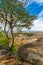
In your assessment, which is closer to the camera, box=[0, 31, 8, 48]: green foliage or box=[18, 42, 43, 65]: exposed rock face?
box=[18, 42, 43, 65]: exposed rock face

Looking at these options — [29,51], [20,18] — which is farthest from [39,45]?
[20,18]

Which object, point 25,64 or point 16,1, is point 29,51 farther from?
point 16,1

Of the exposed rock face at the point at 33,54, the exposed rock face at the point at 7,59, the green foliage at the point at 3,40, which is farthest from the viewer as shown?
the green foliage at the point at 3,40

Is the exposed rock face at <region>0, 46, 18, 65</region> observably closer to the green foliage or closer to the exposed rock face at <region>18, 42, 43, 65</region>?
the exposed rock face at <region>18, 42, 43, 65</region>

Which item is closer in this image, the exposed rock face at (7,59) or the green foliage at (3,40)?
the exposed rock face at (7,59)

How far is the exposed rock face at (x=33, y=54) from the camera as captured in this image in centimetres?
2681

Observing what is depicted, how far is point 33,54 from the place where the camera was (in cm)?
2762

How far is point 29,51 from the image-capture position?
28703mm

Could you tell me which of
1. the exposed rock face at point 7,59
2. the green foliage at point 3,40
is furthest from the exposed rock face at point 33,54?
the green foliage at point 3,40

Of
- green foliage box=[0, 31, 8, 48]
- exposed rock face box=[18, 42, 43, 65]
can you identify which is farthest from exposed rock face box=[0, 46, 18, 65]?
green foliage box=[0, 31, 8, 48]

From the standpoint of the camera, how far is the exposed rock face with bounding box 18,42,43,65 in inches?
1056

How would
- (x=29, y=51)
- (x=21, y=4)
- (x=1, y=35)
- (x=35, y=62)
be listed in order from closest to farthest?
(x=35, y=62), (x=29, y=51), (x=21, y=4), (x=1, y=35)

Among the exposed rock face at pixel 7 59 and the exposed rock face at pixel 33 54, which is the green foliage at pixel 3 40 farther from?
the exposed rock face at pixel 33 54

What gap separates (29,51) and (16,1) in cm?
1829
